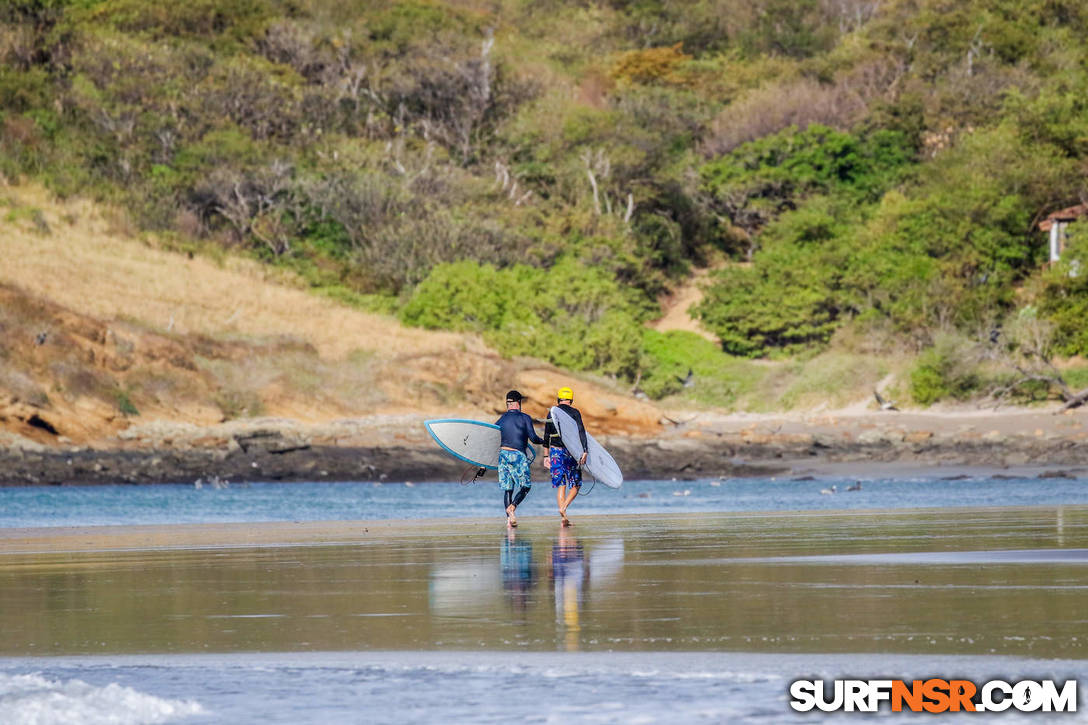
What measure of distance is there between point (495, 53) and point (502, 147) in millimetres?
9872

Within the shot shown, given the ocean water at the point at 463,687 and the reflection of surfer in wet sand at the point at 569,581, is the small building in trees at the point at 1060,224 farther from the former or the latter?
the ocean water at the point at 463,687

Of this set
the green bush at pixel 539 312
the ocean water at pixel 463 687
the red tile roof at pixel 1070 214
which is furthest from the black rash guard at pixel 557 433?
the red tile roof at pixel 1070 214

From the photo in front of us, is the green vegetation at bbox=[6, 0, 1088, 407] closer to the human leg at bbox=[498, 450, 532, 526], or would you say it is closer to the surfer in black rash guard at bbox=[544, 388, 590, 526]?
the surfer in black rash guard at bbox=[544, 388, 590, 526]

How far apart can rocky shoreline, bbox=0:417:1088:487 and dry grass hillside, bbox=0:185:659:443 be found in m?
1.62

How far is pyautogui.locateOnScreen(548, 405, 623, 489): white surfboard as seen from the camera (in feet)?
59.4

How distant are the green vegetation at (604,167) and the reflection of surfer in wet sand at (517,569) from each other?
30870mm

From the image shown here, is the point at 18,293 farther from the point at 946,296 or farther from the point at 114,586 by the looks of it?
the point at 114,586

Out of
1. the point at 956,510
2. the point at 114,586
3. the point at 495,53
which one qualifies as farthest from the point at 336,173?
the point at 114,586

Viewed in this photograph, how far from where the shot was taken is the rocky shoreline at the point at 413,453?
37.6 metres

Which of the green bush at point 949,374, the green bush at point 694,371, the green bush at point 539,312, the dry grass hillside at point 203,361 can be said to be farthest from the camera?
the green bush at point 694,371

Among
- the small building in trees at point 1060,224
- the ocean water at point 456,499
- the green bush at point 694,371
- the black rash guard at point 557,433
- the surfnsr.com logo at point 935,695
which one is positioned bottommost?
the ocean water at point 456,499

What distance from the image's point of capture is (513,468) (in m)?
18.2

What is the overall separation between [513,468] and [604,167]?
→ 165 feet

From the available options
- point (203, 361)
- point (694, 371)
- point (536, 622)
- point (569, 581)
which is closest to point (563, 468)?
point (569, 581)
